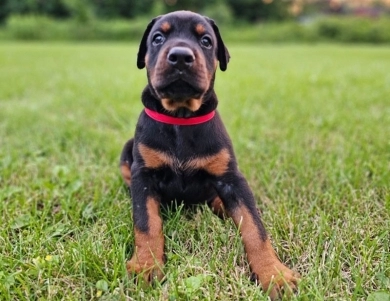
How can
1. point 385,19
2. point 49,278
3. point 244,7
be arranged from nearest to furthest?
point 49,278 → point 385,19 → point 244,7

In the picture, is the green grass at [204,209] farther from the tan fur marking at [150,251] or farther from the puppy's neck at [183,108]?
the puppy's neck at [183,108]

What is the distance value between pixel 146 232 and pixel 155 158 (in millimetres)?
428

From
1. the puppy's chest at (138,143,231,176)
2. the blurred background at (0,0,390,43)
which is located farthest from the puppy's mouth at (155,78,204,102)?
the blurred background at (0,0,390,43)

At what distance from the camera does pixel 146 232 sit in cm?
203

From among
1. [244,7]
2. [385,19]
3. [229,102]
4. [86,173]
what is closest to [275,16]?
[244,7]

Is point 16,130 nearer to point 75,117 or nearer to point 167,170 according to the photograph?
point 75,117

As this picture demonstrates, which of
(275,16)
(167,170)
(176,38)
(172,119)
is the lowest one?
(275,16)

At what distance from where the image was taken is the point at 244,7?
45.9 m

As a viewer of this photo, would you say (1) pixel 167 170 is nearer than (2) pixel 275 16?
Yes

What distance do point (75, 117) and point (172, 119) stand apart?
281cm

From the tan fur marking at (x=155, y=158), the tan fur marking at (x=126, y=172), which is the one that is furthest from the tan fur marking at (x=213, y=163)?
the tan fur marking at (x=126, y=172)

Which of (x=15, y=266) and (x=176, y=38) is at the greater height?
(x=176, y=38)

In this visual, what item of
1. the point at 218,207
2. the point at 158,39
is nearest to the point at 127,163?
the point at 218,207

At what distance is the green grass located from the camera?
1772mm
